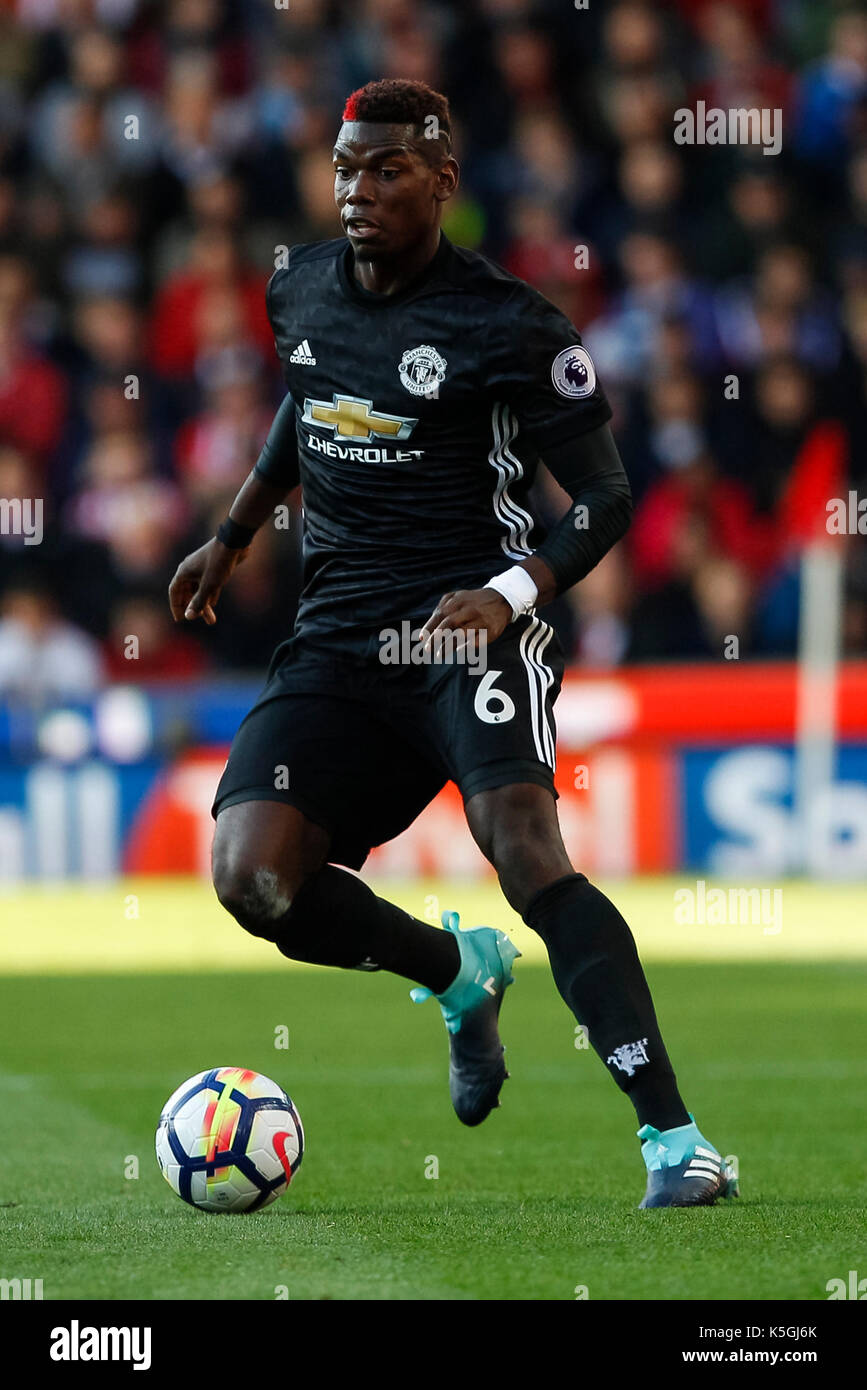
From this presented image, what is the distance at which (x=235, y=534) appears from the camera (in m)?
5.84

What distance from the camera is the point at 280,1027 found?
8133 mm

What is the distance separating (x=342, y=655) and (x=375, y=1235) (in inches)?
56.6

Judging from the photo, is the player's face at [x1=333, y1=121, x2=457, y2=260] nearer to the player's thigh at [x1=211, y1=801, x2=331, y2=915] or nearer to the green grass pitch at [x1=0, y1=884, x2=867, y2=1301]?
the player's thigh at [x1=211, y1=801, x2=331, y2=915]

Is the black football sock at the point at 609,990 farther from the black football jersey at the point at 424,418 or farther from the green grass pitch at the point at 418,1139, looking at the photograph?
the black football jersey at the point at 424,418

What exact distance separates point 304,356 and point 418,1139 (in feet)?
6.86

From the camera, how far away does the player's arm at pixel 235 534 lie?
19.0 feet

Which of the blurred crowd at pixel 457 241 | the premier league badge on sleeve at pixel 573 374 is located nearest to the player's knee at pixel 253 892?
the premier league badge on sleeve at pixel 573 374

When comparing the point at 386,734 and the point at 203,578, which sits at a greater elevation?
the point at 203,578

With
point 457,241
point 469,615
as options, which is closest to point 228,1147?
point 469,615

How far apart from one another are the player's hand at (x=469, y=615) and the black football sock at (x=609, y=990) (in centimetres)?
56

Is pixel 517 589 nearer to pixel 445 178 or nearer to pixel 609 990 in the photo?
pixel 609 990

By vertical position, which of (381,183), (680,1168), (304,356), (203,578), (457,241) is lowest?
(680,1168)
